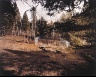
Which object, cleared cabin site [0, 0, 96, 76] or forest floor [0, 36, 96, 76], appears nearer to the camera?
cleared cabin site [0, 0, 96, 76]

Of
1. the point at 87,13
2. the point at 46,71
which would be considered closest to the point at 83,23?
the point at 87,13

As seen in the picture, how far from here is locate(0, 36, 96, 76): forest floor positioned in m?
8.78

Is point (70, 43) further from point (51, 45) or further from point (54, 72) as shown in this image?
point (54, 72)

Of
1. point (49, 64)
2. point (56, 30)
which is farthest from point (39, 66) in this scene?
point (56, 30)

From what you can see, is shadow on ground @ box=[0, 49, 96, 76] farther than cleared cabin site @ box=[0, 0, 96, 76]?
Yes

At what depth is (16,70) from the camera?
29.4 ft

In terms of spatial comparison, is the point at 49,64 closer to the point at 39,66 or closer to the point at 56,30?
the point at 39,66

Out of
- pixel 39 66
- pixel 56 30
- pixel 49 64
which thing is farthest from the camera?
pixel 49 64

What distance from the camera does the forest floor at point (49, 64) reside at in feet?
28.8

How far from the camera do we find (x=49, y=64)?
10117 millimetres

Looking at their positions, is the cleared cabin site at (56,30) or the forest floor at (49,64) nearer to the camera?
the cleared cabin site at (56,30)

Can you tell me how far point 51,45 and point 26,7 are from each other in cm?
425

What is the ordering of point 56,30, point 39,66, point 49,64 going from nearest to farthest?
1. point 56,30
2. point 39,66
3. point 49,64

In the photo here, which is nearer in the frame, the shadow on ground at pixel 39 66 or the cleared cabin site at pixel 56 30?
the cleared cabin site at pixel 56 30
